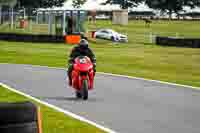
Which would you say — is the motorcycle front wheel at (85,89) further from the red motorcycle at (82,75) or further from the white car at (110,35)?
the white car at (110,35)

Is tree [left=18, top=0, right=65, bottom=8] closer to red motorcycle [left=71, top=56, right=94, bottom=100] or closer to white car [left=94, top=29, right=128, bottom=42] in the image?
white car [left=94, top=29, right=128, bottom=42]

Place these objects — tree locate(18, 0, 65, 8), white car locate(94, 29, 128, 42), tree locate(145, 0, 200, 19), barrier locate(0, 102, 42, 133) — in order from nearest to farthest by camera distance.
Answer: barrier locate(0, 102, 42, 133) → white car locate(94, 29, 128, 42) → tree locate(18, 0, 65, 8) → tree locate(145, 0, 200, 19)

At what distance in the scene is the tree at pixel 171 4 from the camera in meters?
92.7

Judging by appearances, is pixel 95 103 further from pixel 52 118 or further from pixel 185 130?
pixel 185 130

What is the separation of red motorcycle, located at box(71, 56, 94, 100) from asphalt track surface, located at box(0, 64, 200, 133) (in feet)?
0.84

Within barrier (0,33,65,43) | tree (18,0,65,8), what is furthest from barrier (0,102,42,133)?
tree (18,0,65,8)

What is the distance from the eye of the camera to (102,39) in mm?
57125

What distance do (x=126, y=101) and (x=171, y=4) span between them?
79627 mm

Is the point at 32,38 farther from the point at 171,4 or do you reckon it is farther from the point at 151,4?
the point at 151,4

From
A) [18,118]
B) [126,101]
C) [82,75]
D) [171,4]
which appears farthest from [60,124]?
[171,4]

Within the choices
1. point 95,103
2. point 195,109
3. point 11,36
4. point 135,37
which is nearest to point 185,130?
point 195,109

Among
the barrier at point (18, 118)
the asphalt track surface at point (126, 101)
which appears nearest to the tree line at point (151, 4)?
the asphalt track surface at point (126, 101)

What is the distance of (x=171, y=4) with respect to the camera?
3676 inches

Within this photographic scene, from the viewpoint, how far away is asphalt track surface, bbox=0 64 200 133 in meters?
11.5
